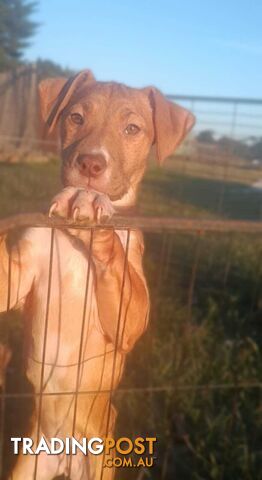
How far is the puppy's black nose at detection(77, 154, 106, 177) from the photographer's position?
2.26 meters

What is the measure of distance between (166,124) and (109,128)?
354 millimetres

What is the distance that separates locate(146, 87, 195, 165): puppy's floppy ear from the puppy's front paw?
3.31 feet

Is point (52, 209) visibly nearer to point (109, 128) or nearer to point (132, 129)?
point (109, 128)

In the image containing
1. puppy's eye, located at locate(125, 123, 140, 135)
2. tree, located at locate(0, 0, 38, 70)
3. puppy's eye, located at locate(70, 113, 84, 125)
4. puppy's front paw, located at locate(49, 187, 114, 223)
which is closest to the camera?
puppy's front paw, located at locate(49, 187, 114, 223)

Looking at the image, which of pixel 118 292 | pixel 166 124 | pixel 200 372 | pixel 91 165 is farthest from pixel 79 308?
pixel 200 372

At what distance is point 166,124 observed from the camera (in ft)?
9.32

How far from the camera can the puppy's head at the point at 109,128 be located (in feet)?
7.63

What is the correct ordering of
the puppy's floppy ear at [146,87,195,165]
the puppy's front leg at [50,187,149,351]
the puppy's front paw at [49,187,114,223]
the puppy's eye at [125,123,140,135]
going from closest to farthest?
the puppy's front paw at [49,187,114,223], the puppy's front leg at [50,187,149,351], the puppy's eye at [125,123,140,135], the puppy's floppy ear at [146,87,195,165]

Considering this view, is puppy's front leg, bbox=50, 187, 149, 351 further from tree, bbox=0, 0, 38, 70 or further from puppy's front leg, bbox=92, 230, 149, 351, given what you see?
tree, bbox=0, 0, 38, 70

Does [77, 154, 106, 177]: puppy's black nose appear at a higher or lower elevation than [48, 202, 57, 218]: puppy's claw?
higher

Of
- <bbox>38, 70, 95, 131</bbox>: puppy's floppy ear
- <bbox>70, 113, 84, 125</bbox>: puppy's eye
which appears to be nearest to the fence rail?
<bbox>70, 113, 84, 125</bbox>: puppy's eye

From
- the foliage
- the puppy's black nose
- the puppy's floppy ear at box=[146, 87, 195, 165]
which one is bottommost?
the foliage

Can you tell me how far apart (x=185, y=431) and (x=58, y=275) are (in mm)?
1597

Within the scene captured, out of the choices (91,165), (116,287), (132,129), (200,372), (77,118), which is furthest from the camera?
(200,372)
